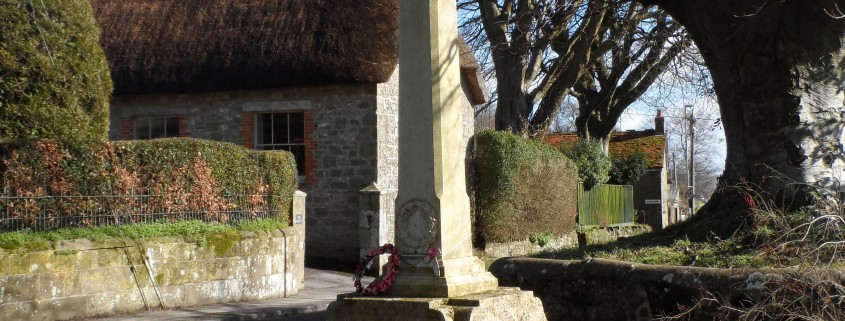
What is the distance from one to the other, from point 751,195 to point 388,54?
482 inches

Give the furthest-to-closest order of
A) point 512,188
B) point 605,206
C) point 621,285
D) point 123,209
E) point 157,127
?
point 605,206, point 157,127, point 512,188, point 123,209, point 621,285

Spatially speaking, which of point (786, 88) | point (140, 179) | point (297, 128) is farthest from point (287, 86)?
point (786, 88)

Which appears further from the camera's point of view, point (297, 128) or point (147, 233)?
point (297, 128)

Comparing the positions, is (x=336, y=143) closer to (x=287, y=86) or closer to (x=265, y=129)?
(x=287, y=86)

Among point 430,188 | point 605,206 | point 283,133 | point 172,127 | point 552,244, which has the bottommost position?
point 552,244

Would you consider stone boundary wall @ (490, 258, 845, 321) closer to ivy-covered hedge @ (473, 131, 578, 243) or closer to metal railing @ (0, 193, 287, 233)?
metal railing @ (0, 193, 287, 233)

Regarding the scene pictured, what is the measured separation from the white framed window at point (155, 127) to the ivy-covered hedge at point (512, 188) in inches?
270

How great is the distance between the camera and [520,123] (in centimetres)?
2188

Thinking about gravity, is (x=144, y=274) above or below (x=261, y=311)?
above

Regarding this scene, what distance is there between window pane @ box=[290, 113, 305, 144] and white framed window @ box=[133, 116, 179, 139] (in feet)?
9.49

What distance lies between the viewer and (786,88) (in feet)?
26.5

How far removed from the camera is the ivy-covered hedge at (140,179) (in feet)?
35.9

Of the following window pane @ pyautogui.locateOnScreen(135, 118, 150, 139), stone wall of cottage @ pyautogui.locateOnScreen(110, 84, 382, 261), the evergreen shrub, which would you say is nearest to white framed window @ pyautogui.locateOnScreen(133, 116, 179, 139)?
window pane @ pyautogui.locateOnScreen(135, 118, 150, 139)

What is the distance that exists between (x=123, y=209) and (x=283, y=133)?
28.3 feet
